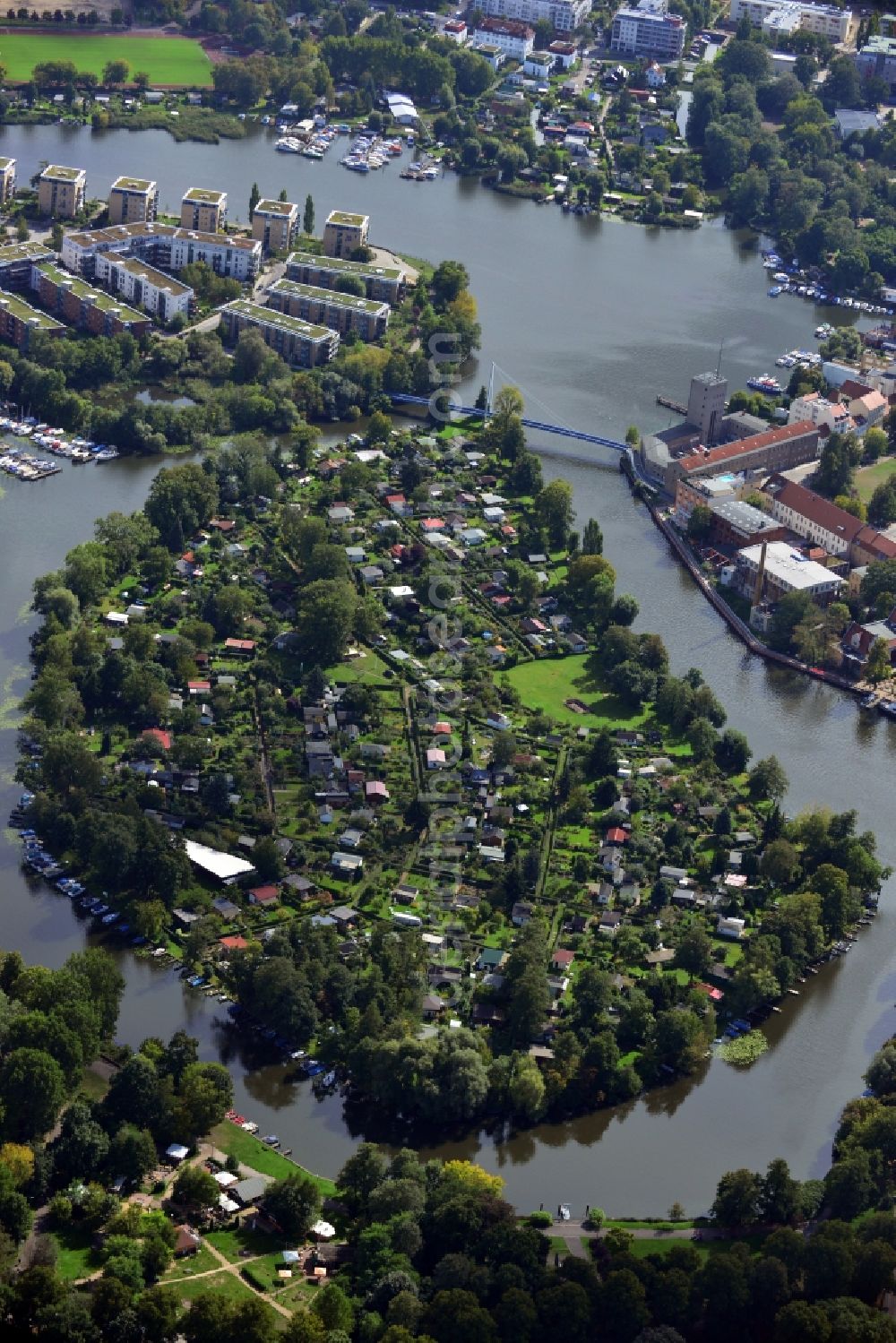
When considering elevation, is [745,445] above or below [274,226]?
below

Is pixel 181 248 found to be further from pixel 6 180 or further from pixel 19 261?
pixel 6 180

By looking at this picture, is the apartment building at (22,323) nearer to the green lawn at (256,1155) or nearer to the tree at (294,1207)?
the green lawn at (256,1155)

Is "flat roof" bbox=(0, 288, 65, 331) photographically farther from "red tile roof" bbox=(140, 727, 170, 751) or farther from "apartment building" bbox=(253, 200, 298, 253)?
"red tile roof" bbox=(140, 727, 170, 751)

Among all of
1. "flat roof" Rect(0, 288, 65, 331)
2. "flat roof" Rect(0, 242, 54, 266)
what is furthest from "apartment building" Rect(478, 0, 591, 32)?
"flat roof" Rect(0, 288, 65, 331)

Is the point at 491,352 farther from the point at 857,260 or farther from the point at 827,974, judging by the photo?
the point at 827,974

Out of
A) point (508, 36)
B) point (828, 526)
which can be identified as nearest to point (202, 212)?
point (828, 526)

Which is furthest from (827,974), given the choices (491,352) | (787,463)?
(491,352)

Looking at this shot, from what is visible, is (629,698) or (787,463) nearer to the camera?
(629,698)
